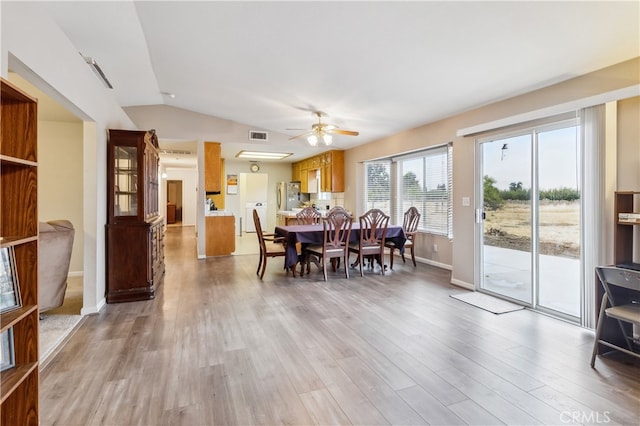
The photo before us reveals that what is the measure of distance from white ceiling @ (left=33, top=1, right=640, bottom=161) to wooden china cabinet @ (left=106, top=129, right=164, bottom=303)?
3.32ft

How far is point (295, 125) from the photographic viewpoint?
20.1ft

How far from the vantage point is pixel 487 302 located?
3686 millimetres

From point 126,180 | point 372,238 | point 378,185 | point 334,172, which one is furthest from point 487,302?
point 334,172

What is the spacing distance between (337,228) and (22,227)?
142 inches

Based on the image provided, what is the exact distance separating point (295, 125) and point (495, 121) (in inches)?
139

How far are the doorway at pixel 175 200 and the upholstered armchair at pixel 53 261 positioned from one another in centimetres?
1102

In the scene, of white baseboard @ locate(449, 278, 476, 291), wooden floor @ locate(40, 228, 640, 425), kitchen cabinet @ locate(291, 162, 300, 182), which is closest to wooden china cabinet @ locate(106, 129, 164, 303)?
wooden floor @ locate(40, 228, 640, 425)

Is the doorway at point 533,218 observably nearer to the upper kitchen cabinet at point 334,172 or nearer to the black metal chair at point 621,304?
the black metal chair at point 621,304

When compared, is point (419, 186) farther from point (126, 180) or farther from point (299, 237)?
point (126, 180)

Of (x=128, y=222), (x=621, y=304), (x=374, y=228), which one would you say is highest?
(x=128, y=222)

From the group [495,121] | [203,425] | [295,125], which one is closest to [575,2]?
[495,121]

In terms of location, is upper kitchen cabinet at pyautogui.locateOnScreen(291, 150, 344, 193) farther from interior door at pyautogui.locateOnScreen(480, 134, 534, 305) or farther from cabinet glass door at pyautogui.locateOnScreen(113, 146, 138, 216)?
cabinet glass door at pyautogui.locateOnScreen(113, 146, 138, 216)

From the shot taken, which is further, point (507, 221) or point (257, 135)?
point (257, 135)

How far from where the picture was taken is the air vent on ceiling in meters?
6.67
